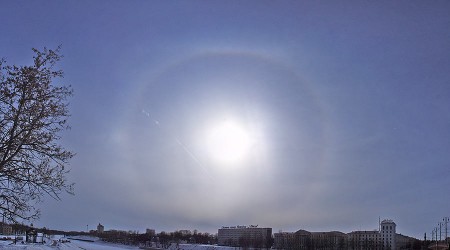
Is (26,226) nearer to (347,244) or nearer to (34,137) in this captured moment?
(34,137)

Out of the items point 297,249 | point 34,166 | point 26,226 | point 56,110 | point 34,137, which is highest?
point 56,110

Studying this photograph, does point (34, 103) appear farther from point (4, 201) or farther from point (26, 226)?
point (26, 226)

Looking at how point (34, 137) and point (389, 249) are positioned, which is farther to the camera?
point (389, 249)

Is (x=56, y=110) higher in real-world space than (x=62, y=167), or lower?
higher

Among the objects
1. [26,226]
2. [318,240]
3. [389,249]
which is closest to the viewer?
[26,226]

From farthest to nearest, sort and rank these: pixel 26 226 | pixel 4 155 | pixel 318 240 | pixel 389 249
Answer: pixel 318 240 < pixel 389 249 < pixel 26 226 < pixel 4 155

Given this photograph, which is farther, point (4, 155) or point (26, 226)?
point (26, 226)

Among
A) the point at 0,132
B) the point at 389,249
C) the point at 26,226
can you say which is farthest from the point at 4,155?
the point at 389,249

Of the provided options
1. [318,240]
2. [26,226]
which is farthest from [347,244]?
[26,226]

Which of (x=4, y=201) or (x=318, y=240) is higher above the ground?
(x=4, y=201)
